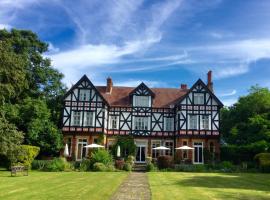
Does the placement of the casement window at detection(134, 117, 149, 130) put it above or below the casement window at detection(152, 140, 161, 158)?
above

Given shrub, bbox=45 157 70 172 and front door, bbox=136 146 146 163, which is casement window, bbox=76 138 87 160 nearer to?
front door, bbox=136 146 146 163

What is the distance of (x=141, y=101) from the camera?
131 feet

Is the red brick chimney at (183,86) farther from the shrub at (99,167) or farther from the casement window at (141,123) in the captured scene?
the shrub at (99,167)

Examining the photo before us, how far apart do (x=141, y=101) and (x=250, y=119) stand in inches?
462

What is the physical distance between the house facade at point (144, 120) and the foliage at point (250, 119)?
2.73 m

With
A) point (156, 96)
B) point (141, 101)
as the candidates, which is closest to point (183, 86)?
point (156, 96)

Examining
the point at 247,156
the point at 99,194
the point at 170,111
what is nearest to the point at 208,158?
the point at 247,156

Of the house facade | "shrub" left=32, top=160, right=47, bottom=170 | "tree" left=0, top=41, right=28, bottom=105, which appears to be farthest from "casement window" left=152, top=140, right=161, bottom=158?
"tree" left=0, top=41, right=28, bottom=105

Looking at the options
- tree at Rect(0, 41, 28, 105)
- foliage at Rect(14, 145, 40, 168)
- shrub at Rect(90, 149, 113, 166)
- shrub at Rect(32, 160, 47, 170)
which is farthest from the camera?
shrub at Rect(90, 149, 113, 166)

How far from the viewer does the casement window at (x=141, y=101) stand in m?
39.7

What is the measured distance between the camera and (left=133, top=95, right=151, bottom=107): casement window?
3972cm

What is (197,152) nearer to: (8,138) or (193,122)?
(193,122)

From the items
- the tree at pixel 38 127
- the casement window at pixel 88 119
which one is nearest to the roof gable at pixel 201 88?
the casement window at pixel 88 119

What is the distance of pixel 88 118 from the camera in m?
37.7
